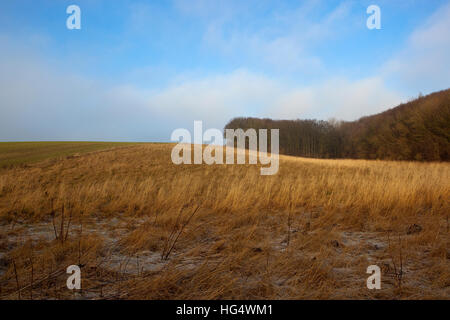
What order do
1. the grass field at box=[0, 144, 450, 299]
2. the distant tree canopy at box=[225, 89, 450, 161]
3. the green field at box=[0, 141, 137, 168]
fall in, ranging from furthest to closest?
the distant tree canopy at box=[225, 89, 450, 161], the green field at box=[0, 141, 137, 168], the grass field at box=[0, 144, 450, 299]

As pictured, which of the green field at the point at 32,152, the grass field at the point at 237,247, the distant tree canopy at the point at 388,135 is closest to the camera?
the grass field at the point at 237,247

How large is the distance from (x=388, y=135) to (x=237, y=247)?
4451 cm

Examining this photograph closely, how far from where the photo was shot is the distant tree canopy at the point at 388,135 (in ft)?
99.9

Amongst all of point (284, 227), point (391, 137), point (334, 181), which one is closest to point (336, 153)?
point (391, 137)

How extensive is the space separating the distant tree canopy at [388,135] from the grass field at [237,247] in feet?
110

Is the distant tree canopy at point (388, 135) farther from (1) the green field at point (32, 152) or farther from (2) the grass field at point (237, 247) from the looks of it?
(1) the green field at point (32, 152)

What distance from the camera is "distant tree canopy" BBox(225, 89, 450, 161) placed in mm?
30453

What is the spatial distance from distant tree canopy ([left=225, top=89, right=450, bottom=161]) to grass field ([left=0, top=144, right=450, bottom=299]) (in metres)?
33.4

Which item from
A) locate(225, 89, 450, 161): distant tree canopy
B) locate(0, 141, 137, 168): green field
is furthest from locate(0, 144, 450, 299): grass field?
locate(225, 89, 450, 161): distant tree canopy

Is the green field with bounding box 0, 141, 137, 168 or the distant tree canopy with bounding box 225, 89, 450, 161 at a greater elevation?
→ the distant tree canopy with bounding box 225, 89, 450, 161

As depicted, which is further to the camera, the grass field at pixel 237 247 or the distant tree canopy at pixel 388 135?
the distant tree canopy at pixel 388 135

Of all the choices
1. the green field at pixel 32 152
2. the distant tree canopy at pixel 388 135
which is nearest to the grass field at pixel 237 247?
the green field at pixel 32 152

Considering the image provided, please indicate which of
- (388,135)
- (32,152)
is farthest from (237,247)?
(388,135)

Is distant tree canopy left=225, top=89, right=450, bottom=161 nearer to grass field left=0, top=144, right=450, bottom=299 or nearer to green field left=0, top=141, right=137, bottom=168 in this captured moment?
grass field left=0, top=144, right=450, bottom=299
